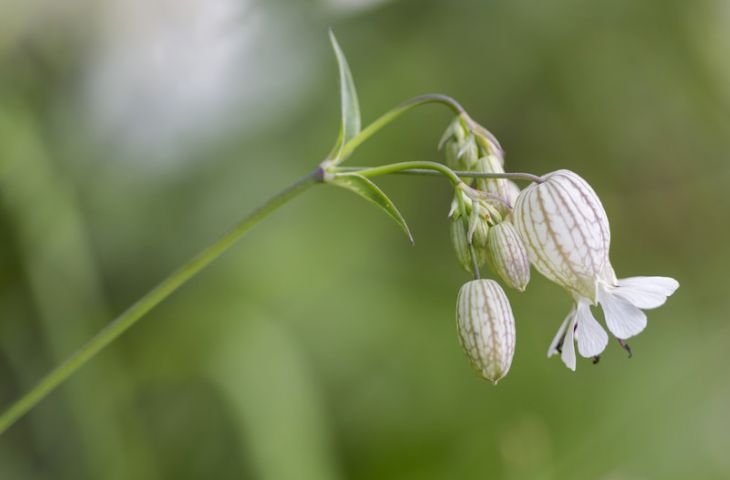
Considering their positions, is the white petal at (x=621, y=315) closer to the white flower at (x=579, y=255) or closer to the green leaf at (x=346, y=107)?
the white flower at (x=579, y=255)

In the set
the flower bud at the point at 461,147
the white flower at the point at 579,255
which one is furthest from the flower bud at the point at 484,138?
the white flower at the point at 579,255

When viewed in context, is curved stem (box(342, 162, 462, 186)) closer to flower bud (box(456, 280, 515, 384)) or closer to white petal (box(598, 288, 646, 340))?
flower bud (box(456, 280, 515, 384))

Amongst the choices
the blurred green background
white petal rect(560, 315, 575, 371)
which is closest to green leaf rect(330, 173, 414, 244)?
white petal rect(560, 315, 575, 371)

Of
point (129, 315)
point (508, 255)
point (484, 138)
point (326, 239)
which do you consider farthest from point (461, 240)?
point (326, 239)

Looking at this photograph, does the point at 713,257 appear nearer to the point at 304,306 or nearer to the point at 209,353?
the point at 304,306

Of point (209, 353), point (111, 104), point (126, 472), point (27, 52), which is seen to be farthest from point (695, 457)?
point (27, 52)

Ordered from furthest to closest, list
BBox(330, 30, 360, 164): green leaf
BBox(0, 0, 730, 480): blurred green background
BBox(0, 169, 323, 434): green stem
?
BBox(0, 0, 730, 480): blurred green background
BBox(330, 30, 360, 164): green leaf
BBox(0, 169, 323, 434): green stem

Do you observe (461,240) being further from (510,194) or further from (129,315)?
(129,315)
